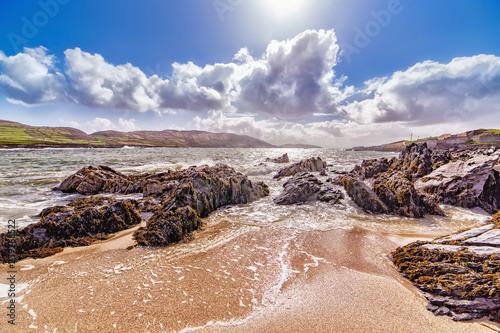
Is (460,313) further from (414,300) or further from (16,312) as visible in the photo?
(16,312)

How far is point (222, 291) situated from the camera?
5883mm

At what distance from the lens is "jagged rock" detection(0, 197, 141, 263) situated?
779 centimetres

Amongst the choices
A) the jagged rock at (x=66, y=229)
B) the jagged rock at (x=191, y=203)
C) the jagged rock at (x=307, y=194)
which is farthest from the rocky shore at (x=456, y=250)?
the jagged rock at (x=66, y=229)

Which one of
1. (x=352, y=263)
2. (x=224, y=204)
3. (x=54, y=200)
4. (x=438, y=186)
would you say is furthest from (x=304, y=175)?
(x=54, y=200)

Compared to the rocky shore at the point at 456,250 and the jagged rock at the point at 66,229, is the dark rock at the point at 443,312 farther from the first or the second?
the jagged rock at the point at 66,229

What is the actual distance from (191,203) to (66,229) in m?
5.76

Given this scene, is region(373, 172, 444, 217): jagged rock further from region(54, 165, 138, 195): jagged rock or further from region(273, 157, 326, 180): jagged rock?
region(54, 165, 138, 195): jagged rock

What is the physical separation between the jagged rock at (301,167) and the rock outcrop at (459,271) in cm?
2254

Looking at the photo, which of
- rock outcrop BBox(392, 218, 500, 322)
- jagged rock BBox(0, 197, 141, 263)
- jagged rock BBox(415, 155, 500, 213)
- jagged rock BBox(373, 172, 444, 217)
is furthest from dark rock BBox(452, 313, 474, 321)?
jagged rock BBox(415, 155, 500, 213)

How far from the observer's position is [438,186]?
55.0 ft

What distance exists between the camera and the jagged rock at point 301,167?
31.6m

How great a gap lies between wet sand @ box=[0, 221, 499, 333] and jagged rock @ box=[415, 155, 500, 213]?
11.2 meters

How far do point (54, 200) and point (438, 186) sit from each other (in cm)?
3209

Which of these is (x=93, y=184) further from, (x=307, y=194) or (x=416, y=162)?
(x=416, y=162)
